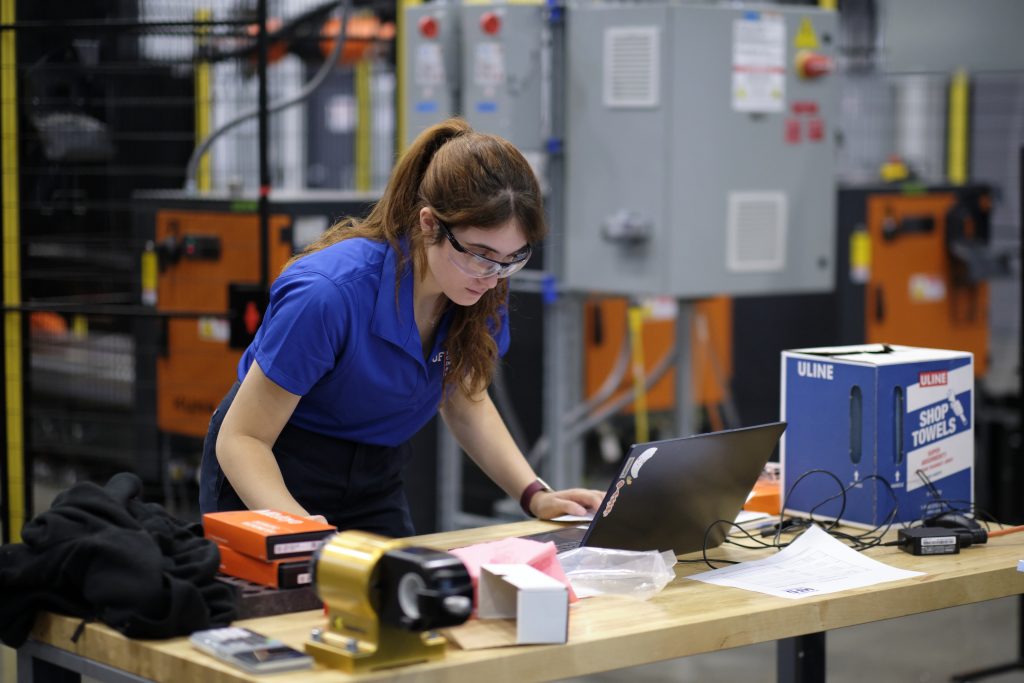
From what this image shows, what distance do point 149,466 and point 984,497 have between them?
11.3 feet

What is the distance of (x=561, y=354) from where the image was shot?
15.2 feet

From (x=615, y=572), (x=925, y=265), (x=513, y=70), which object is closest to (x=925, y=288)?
(x=925, y=265)

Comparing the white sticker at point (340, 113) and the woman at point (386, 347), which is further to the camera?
the white sticker at point (340, 113)

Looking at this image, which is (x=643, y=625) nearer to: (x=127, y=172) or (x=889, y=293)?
(x=127, y=172)

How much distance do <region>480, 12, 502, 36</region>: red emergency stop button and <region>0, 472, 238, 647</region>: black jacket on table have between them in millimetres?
2881

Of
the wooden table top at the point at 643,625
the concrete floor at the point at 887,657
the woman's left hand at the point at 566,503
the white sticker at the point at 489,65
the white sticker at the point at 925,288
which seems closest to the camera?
the wooden table top at the point at 643,625

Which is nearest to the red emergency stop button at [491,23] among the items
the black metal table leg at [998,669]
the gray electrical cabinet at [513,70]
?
Answer: the gray electrical cabinet at [513,70]

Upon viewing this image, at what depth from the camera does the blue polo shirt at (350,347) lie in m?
2.20

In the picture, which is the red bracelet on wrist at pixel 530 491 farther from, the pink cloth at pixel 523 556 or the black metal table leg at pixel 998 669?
the black metal table leg at pixel 998 669

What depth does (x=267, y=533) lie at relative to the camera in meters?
1.94

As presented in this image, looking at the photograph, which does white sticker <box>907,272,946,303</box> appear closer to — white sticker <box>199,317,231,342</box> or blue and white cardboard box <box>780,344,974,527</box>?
white sticker <box>199,317,231,342</box>

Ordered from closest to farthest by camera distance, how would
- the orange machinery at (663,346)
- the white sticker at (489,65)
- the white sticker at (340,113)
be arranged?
the white sticker at (489,65), the orange machinery at (663,346), the white sticker at (340,113)

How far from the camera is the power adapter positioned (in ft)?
7.70

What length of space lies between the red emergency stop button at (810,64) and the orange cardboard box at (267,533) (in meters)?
3.06
